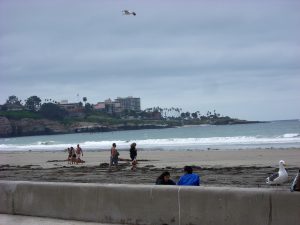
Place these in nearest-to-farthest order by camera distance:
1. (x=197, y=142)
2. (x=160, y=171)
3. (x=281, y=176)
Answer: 1. (x=281, y=176)
2. (x=160, y=171)
3. (x=197, y=142)

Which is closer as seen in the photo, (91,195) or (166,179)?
(91,195)

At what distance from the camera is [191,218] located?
8711 millimetres

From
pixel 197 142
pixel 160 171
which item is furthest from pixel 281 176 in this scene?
pixel 197 142

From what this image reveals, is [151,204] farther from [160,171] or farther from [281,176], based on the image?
[160,171]

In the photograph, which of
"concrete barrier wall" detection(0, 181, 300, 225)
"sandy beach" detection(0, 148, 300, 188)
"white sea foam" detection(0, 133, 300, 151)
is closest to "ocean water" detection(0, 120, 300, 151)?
"white sea foam" detection(0, 133, 300, 151)

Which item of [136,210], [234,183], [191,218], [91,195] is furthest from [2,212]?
[234,183]

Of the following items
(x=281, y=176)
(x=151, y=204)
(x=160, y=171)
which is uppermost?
(x=281, y=176)

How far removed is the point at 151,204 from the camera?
9.18 m

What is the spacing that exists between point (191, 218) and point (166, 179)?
1914mm

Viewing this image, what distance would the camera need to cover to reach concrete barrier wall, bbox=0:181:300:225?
26.1ft

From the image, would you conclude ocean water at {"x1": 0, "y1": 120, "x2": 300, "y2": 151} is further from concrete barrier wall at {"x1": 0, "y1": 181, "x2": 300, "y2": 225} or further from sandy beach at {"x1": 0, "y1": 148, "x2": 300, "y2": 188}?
concrete barrier wall at {"x1": 0, "y1": 181, "x2": 300, "y2": 225}

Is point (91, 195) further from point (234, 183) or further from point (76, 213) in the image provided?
point (234, 183)

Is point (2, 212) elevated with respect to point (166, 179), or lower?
lower

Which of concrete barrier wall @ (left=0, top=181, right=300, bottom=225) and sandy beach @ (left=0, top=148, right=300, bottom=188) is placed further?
sandy beach @ (left=0, top=148, right=300, bottom=188)
